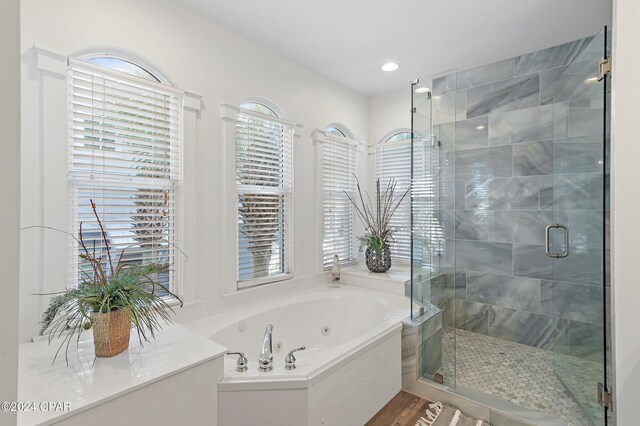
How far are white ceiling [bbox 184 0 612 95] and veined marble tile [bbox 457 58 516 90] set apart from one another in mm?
132

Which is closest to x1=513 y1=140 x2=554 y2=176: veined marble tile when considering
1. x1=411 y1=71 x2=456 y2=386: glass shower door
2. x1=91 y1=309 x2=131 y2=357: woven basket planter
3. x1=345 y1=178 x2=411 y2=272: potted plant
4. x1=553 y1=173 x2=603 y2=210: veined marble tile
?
x1=553 y1=173 x2=603 y2=210: veined marble tile

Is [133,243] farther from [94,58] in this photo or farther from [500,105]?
[500,105]

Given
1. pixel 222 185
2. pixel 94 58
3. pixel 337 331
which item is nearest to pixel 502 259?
pixel 337 331

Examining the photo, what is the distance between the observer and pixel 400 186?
3.77 metres

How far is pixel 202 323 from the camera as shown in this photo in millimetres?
2184

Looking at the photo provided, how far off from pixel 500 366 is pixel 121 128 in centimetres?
329

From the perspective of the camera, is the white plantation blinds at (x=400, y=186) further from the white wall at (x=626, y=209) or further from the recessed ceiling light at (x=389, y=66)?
the white wall at (x=626, y=209)

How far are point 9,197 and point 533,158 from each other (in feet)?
11.4

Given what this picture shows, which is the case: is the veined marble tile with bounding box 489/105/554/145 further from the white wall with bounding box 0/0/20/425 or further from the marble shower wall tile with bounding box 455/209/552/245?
the white wall with bounding box 0/0/20/425

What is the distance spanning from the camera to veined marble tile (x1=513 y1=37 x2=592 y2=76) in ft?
8.82

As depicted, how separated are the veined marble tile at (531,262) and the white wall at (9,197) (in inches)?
135

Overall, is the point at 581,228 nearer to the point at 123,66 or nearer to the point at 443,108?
the point at 443,108

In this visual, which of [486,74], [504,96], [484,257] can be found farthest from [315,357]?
[486,74]

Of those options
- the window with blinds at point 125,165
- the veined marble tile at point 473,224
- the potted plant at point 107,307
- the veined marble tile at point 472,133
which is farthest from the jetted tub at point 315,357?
the veined marble tile at point 472,133
